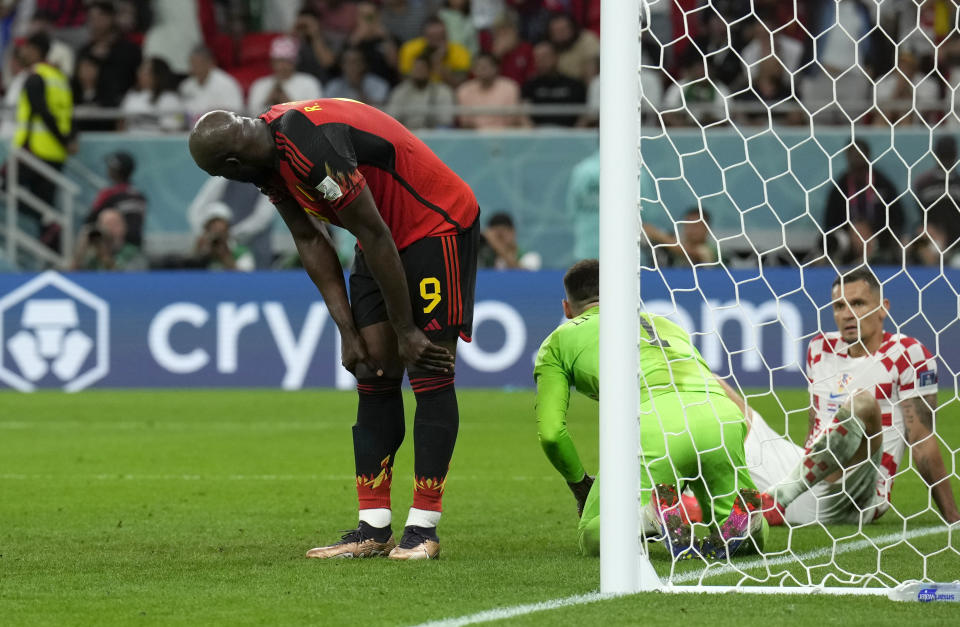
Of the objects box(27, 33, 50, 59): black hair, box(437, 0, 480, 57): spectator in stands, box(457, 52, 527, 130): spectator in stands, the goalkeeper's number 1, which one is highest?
box(437, 0, 480, 57): spectator in stands

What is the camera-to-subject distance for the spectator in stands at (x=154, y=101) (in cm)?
1436

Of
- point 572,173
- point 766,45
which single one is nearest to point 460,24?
point 572,173

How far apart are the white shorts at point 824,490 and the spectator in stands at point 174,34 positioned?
1065 cm

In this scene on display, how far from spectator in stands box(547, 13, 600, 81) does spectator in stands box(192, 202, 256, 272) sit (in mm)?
3818

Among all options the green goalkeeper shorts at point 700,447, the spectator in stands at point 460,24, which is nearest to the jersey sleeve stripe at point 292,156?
the green goalkeeper shorts at point 700,447

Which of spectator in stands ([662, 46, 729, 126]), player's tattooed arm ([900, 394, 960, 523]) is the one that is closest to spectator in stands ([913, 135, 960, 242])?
spectator in stands ([662, 46, 729, 126])

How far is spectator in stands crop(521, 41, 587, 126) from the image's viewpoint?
14305mm

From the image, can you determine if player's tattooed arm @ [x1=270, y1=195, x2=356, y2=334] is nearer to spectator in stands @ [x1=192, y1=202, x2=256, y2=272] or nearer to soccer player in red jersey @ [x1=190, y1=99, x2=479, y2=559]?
soccer player in red jersey @ [x1=190, y1=99, x2=479, y2=559]

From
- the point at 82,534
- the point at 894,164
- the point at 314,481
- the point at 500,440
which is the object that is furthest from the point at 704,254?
the point at 82,534

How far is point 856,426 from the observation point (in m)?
5.46

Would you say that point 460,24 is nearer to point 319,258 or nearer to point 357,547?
point 319,258

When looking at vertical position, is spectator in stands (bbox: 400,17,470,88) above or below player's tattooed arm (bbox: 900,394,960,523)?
above

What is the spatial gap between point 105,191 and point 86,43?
9.75 feet

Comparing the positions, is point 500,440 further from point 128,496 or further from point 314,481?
point 128,496
